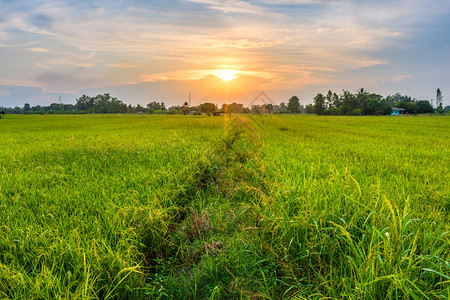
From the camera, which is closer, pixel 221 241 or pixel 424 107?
pixel 221 241

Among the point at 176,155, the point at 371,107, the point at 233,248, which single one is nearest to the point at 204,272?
the point at 233,248

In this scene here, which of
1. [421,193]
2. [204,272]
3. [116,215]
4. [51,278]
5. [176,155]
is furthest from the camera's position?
[176,155]

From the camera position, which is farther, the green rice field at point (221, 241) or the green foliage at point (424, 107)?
the green foliage at point (424, 107)

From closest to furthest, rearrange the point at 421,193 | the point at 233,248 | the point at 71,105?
the point at 233,248
the point at 421,193
the point at 71,105

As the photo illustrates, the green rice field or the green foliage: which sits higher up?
the green foliage

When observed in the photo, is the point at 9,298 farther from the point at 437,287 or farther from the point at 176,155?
the point at 176,155

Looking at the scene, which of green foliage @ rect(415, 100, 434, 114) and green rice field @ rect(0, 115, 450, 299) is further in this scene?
green foliage @ rect(415, 100, 434, 114)

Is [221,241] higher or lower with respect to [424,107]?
lower

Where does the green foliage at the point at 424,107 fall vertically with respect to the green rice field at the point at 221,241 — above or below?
above

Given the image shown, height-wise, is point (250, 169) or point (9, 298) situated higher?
point (250, 169)

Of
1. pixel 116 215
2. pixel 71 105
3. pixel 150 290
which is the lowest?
pixel 150 290

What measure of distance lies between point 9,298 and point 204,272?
57.1 inches

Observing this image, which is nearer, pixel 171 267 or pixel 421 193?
pixel 171 267

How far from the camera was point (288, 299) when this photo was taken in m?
1.77
